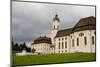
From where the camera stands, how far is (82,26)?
107 inches

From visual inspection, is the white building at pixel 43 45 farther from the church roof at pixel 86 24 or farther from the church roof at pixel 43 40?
the church roof at pixel 86 24

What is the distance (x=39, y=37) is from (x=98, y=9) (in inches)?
37.3

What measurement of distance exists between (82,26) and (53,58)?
0.58 metres

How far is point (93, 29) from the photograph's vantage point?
110 inches

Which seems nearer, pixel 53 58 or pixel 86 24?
pixel 53 58

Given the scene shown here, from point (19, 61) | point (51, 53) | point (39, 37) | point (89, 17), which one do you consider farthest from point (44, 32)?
point (89, 17)

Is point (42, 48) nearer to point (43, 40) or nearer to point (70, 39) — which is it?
point (43, 40)

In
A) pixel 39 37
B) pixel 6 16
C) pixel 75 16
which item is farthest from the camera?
pixel 75 16

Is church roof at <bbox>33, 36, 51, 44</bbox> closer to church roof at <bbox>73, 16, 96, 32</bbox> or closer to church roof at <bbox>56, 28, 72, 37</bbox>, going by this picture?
church roof at <bbox>56, 28, 72, 37</bbox>

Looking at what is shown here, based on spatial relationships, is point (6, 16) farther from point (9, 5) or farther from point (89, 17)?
point (89, 17)

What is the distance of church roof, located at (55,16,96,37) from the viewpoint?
2621 millimetres

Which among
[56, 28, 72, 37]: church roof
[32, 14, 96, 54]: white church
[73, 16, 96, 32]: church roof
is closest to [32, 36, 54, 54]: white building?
[32, 14, 96, 54]: white church

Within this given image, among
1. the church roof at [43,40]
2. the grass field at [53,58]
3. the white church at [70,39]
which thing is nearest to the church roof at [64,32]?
the white church at [70,39]

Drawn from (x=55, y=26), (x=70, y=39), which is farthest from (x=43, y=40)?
(x=70, y=39)
